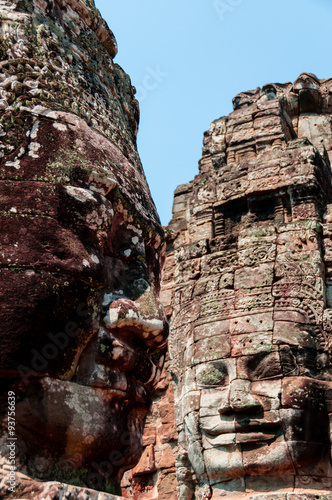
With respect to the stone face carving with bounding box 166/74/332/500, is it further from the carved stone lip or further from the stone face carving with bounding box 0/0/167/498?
the stone face carving with bounding box 0/0/167/498

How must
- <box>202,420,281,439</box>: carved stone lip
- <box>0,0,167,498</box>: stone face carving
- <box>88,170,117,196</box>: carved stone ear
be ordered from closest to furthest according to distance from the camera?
<box>0,0,167,498</box>: stone face carving, <box>88,170,117,196</box>: carved stone ear, <box>202,420,281,439</box>: carved stone lip

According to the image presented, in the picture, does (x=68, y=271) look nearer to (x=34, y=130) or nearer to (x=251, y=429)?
(x=34, y=130)

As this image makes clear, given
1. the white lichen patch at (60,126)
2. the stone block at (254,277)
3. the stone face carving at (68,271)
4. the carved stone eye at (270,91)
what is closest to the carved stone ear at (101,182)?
the stone face carving at (68,271)

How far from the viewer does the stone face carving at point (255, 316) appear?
604cm

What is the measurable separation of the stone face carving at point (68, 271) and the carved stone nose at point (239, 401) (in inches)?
171

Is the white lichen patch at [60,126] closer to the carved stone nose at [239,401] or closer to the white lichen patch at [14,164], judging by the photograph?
the white lichen patch at [14,164]

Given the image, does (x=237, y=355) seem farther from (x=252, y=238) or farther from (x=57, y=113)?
(x=57, y=113)

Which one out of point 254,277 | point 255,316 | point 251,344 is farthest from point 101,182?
point 254,277

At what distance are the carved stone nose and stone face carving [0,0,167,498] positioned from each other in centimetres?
436

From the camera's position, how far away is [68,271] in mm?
1593

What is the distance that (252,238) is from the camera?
7391 millimetres

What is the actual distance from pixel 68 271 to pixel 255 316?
5.26 metres

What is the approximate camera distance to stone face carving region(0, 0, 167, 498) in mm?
1497

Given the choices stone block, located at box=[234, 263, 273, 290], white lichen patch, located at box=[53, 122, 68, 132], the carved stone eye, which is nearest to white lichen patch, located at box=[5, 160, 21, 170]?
white lichen patch, located at box=[53, 122, 68, 132]
